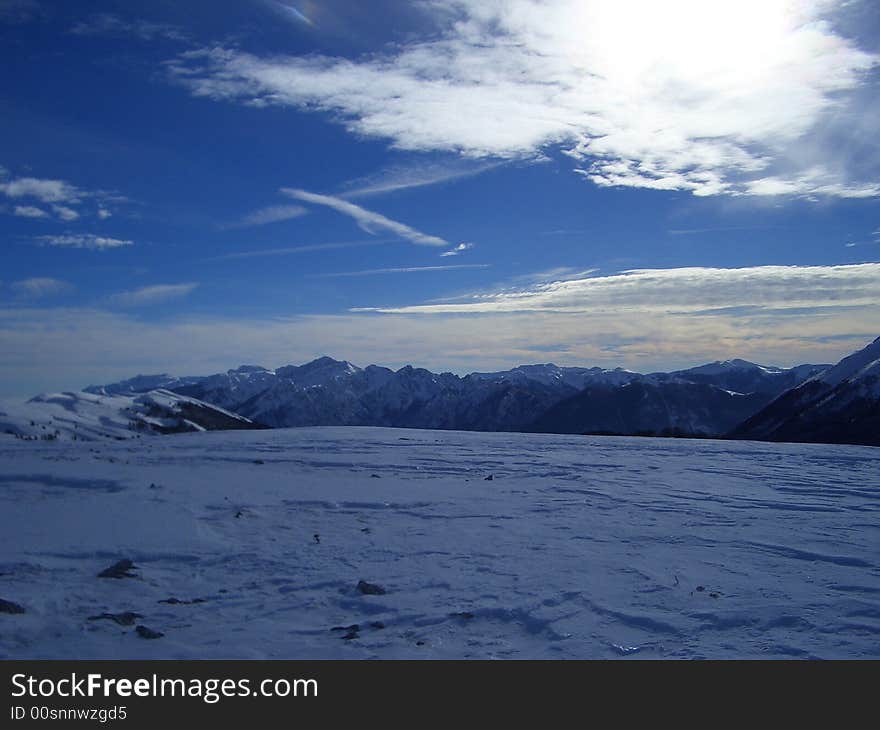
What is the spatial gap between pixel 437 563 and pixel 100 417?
408 ft

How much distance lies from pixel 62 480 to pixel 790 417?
413 ft

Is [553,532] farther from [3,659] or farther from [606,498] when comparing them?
[3,659]

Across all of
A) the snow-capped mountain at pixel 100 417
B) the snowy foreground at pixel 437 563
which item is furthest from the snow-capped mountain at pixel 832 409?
the snow-capped mountain at pixel 100 417

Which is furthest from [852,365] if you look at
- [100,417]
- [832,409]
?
[100,417]

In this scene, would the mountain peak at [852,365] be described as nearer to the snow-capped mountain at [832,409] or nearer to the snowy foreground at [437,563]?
the snow-capped mountain at [832,409]

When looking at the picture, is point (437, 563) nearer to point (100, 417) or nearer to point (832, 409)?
point (832, 409)

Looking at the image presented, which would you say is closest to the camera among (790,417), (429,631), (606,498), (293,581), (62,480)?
(429,631)

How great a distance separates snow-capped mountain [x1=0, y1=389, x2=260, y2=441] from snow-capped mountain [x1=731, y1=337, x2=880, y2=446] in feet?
300

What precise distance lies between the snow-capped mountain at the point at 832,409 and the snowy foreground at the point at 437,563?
3416 inches

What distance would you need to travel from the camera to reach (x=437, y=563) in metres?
9.88

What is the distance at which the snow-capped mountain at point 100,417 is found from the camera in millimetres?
92500

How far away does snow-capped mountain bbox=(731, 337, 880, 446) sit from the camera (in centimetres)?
9788
